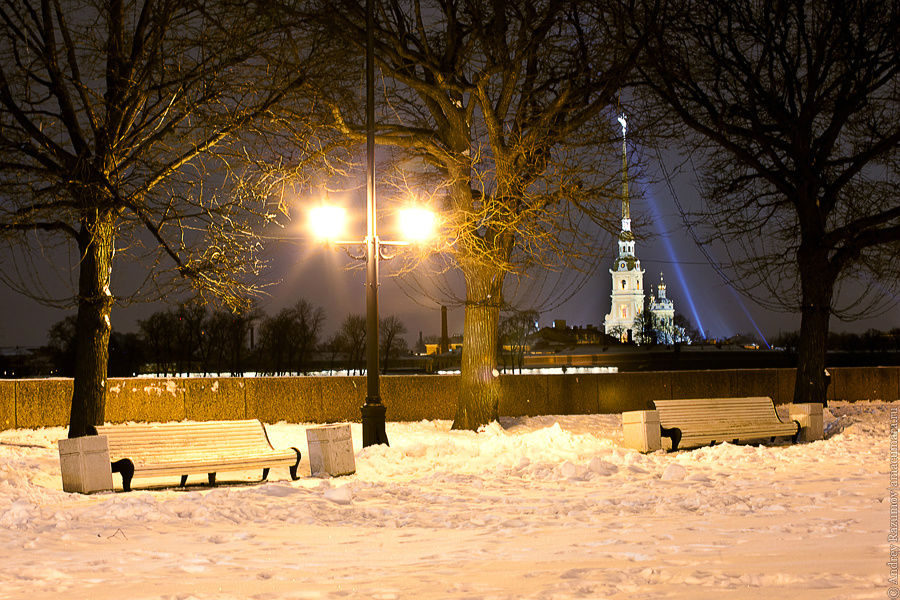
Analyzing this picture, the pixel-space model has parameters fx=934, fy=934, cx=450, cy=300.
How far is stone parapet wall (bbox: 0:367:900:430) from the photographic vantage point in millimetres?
19219

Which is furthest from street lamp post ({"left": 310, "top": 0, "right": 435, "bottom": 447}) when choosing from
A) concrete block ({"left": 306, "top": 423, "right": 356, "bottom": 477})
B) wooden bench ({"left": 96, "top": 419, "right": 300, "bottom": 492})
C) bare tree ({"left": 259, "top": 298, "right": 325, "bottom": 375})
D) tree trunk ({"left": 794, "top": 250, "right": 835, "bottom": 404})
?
bare tree ({"left": 259, "top": 298, "right": 325, "bottom": 375})

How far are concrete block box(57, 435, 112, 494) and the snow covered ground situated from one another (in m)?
0.34

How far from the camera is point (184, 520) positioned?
28.6 ft

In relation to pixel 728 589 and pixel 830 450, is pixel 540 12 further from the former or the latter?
pixel 728 589

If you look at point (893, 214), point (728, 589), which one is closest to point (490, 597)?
point (728, 589)

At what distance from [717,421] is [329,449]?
7670 mm

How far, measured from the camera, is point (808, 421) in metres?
17.7

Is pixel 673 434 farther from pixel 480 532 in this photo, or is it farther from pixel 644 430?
pixel 480 532

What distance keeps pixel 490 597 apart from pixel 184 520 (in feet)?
13.2

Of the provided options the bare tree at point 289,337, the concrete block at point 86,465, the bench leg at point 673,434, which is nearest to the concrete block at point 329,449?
the concrete block at point 86,465

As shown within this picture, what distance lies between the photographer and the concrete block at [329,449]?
40.7ft

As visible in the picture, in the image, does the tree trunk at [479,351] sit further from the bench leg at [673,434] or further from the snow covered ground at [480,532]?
the snow covered ground at [480,532]

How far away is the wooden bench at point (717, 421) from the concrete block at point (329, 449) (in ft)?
19.3

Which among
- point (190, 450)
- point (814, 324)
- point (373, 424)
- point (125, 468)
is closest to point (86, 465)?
point (125, 468)
